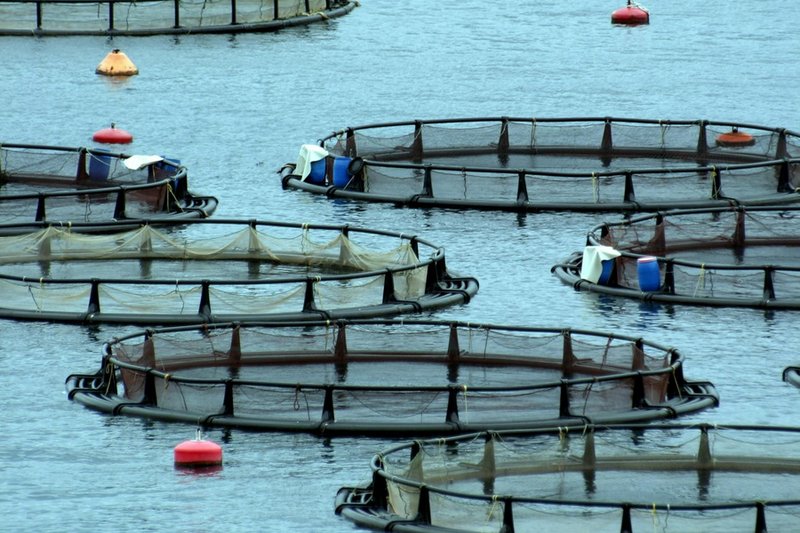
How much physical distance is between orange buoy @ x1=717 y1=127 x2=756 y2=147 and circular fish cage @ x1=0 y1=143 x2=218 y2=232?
20.4 m

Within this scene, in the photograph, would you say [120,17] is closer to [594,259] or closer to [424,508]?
[594,259]

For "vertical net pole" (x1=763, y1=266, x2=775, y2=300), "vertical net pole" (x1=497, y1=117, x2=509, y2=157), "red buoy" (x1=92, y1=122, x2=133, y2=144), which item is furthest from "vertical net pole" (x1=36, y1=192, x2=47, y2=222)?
"vertical net pole" (x1=763, y1=266, x2=775, y2=300)

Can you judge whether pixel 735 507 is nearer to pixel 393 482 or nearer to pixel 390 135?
pixel 393 482

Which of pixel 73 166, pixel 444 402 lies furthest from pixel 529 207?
pixel 444 402

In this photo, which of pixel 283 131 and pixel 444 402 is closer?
pixel 444 402

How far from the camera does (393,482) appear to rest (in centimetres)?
3884

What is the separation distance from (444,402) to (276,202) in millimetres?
29595

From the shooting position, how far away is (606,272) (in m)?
59.6

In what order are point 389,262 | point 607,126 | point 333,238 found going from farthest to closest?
point 607,126 → point 333,238 → point 389,262

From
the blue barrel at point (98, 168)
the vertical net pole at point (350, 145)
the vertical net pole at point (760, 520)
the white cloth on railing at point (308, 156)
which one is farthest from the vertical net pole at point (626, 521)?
the vertical net pole at point (350, 145)

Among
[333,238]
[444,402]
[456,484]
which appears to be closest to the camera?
[456,484]

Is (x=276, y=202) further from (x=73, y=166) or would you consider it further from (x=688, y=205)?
(x=688, y=205)

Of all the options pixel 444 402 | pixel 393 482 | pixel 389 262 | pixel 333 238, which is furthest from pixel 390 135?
pixel 393 482

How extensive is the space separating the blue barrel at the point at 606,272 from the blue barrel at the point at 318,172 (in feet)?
60.2
